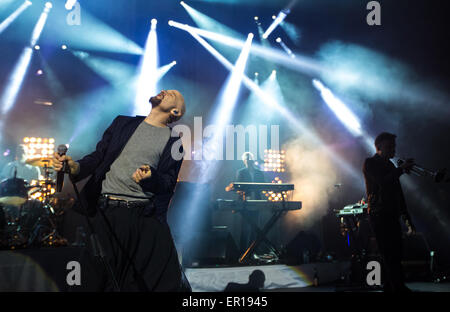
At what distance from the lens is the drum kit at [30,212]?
4.77 meters

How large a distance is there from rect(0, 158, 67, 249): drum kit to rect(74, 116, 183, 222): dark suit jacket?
292 centimetres

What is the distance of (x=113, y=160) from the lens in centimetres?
235

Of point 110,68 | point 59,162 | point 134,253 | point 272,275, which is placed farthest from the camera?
point 110,68

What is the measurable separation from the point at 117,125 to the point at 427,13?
8111 mm

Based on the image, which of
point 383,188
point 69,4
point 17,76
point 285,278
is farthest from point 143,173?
point 17,76

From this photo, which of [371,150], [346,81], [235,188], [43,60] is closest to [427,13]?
[346,81]

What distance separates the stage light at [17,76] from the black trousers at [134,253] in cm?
A: 880

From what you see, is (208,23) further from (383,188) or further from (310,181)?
(383,188)

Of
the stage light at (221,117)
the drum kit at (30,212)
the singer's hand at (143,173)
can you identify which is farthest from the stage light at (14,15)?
the singer's hand at (143,173)

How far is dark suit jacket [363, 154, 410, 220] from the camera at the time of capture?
4082 mm

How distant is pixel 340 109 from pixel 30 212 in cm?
840

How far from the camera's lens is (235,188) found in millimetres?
6613

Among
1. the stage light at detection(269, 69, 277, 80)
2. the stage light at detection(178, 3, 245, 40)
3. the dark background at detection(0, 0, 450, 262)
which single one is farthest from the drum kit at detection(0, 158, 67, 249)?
the stage light at detection(269, 69, 277, 80)

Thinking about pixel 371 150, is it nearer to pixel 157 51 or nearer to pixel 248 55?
pixel 248 55
